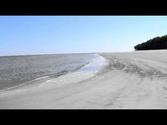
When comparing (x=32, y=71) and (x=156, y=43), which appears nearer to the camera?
(x=32, y=71)

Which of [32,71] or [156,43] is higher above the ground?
[32,71]

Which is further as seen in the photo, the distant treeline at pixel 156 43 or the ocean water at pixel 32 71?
the distant treeline at pixel 156 43

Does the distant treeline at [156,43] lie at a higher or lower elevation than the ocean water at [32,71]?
lower

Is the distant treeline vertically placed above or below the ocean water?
below

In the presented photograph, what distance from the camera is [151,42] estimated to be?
309 feet

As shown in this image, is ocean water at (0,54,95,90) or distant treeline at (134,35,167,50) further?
distant treeline at (134,35,167,50)
